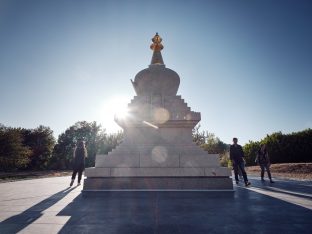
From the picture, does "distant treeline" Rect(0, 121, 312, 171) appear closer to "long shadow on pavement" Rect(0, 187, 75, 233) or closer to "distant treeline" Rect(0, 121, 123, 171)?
"distant treeline" Rect(0, 121, 123, 171)

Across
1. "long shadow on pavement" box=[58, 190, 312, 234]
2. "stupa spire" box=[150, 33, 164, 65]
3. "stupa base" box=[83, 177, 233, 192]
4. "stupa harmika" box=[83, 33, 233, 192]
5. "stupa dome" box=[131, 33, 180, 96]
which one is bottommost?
"long shadow on pavement" box=[58, 190, 312, 234]

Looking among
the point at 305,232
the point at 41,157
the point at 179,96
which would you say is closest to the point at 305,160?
the point at 179,96

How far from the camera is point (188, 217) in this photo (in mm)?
4148

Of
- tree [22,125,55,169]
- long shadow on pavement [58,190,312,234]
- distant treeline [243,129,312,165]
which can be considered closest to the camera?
long shadow on pavement [58,190,312,234]

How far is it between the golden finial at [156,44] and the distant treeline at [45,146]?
3628 cm

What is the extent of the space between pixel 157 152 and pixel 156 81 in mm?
3801

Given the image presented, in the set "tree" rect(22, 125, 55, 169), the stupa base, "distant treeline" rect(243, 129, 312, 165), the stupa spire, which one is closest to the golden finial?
the stupa spire

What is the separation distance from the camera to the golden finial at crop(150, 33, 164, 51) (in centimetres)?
1268

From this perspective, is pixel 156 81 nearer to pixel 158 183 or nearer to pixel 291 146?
pixel 158 183

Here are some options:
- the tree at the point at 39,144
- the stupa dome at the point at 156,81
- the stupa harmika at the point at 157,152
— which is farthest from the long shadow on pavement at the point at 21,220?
the tree at the point at 39,144

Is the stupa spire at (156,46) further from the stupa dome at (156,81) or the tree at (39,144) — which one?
the tree at (39,144)

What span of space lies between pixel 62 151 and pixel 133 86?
182ft

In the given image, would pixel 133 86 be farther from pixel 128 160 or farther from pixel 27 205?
pixel 27 205

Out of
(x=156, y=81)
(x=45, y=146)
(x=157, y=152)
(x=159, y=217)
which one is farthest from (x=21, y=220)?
(x=45, y=146)
